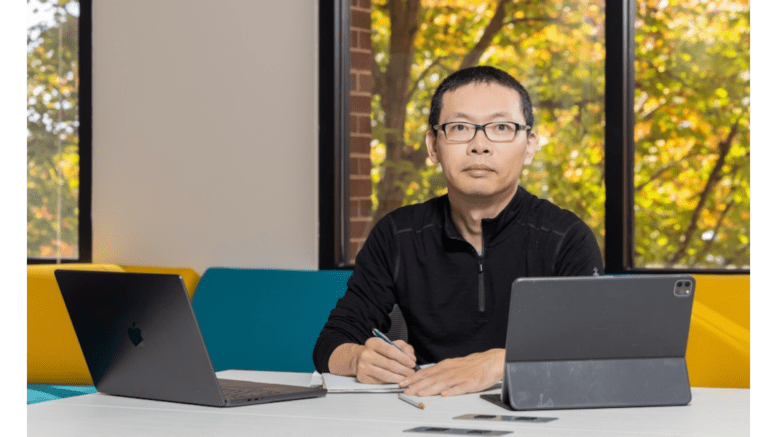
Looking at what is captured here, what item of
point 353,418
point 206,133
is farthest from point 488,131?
point 206,133

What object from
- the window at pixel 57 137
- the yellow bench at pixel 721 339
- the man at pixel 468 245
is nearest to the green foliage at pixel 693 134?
the yellow bench at pixel 721 339

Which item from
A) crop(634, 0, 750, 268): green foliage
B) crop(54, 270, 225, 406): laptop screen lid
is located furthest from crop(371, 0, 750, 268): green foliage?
crop(54, 270, 225, 406): laptop screen lid

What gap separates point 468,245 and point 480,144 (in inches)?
10.2

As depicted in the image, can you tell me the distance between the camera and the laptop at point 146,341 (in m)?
1.49

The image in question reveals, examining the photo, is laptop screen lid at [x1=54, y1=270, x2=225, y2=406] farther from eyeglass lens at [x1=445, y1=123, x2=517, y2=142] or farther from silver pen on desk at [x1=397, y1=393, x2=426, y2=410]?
eyeglass lens at [x1=445, y1=123, x2=517, y2=142]

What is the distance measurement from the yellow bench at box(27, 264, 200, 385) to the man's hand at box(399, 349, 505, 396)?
2247mm

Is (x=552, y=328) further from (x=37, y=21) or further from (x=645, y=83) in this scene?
(x=37, y=21)

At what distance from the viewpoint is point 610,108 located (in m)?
3.43

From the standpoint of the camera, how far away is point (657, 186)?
3.41 meters

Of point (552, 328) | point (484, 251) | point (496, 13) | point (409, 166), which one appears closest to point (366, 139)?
point (409, 166)

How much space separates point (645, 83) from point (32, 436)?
2.68 m

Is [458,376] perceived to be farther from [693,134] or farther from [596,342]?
[693,134]

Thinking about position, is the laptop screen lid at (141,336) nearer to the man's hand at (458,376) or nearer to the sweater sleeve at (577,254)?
the man's hand at (458,376)

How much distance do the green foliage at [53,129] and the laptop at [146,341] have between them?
284 centimetres
